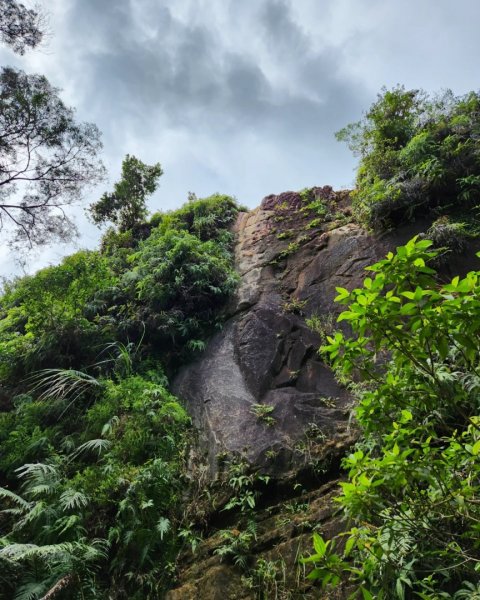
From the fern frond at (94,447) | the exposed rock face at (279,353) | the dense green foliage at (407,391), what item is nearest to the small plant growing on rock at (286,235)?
the exposed rock face at (279,353)

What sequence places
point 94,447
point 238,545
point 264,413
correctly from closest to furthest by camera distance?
point 238,545 < point 94,447 < point 264,413

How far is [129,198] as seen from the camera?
557 inches

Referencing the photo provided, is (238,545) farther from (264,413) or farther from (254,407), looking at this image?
(254,407)

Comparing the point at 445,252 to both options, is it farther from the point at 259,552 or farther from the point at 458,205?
the point at 259,552

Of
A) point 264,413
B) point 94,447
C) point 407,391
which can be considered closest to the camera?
point 407,391

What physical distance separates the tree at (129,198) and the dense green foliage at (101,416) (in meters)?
3.17

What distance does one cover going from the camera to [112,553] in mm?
4836

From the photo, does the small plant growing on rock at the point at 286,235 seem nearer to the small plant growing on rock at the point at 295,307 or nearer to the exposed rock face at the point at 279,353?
the exposed rock face at the point at 279,353

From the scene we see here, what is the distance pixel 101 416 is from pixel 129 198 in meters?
9.67

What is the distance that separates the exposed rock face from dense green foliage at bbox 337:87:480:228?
798mm

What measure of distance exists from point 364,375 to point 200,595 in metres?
3.33

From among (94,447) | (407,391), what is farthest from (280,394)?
(407,391)

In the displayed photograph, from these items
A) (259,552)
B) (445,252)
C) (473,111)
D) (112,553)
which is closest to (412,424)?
(259,552)

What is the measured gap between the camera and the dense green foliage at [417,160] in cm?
732
